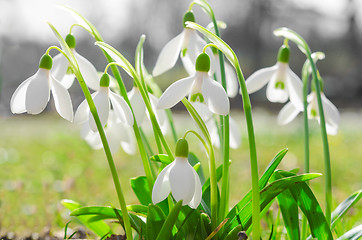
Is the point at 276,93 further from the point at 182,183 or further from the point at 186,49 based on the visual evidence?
the point at 182,183

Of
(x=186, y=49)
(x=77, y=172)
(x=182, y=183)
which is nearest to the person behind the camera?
(x=182, y=183)

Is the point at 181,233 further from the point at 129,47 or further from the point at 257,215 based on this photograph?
the point at 129,47

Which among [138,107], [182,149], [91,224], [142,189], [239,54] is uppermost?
[239,54]

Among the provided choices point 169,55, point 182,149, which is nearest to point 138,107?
point 169,55

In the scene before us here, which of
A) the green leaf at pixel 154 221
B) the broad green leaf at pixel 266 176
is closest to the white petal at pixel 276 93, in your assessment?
the broad green leaf at pixel 266 176

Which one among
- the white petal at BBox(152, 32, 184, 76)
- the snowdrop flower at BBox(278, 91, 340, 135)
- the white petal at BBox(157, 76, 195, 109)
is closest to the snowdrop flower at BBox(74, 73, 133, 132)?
the white petal at BBox(157, 76, 195, 109)

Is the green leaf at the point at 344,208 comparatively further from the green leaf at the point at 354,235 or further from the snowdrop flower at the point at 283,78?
the snowdrop flower at the point at 283,78

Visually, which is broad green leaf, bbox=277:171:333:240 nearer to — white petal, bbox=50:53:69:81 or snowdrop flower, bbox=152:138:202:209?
snowdrop flower, bbox=152:138:202:209
